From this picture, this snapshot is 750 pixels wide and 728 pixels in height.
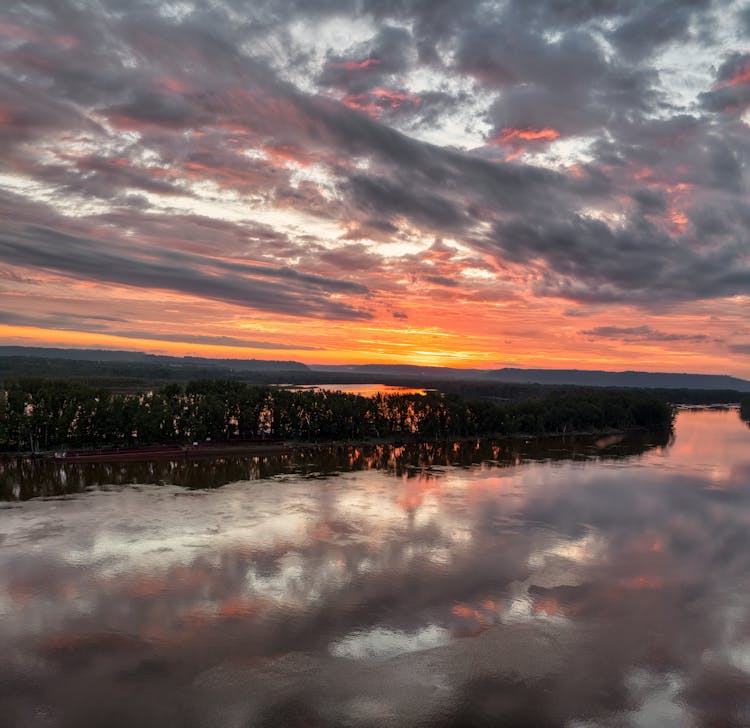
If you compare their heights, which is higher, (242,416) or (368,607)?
(242,416)

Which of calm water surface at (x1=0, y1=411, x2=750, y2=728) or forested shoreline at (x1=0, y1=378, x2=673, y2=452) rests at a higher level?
forested shoreline at (x1=0, y1=378, x2=673, y2=452)

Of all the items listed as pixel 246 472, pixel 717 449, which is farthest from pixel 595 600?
pixel 717 449

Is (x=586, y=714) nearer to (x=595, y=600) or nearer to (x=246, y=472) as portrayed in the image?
(x=595, y=600)

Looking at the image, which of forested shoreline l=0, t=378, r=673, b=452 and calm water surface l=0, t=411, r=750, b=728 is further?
forested shoreline l=0, t=378, r=673, b=452

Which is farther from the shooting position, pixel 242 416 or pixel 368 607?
pixel 242 416
